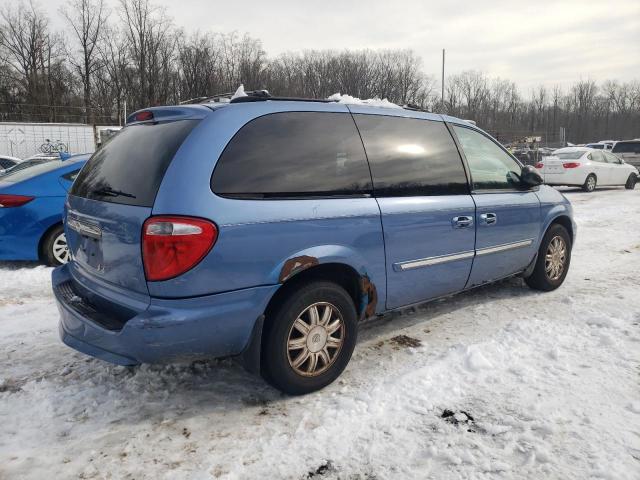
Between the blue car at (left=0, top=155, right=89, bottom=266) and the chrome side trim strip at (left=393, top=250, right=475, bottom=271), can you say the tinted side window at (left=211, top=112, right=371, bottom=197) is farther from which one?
the blue car at (left=0, top=155, right=89, bottom=266)

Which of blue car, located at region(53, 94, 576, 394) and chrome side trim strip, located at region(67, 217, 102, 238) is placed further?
chrome side trim strip, located at region(67, 217, 102, 238)

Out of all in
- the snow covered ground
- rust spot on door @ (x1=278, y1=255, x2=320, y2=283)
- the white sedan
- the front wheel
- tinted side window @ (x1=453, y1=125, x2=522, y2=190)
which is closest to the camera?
the snow covered ground

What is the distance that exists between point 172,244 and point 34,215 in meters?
4.25

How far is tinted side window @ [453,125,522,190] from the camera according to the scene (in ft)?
13.4

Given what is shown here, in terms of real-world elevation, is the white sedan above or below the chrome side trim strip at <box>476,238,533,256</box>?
above

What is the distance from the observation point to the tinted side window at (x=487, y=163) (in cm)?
409

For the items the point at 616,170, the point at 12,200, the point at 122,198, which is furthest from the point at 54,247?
the point at 616,170

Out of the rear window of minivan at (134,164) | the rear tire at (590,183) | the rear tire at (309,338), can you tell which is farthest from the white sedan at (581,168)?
the rear window of minivan at (134,164)

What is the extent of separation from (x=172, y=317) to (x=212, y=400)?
79 cm

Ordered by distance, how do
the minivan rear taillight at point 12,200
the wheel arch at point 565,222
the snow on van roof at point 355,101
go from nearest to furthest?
the snow on van roof at point 355,101
the wheel arch at point 565,222
the minivan rear taillight at point 12,200

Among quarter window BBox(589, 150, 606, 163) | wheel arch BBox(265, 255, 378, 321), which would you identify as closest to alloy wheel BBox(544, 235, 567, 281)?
wheel arch BBox(265, 255, 378, 321)

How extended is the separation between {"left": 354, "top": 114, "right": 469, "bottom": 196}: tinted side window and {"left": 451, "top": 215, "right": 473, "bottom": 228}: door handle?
0.21 metres

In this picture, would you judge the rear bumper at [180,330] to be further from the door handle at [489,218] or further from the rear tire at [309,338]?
the door handle at [489,218]

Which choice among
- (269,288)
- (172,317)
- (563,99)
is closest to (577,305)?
(269,288)
